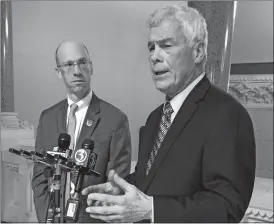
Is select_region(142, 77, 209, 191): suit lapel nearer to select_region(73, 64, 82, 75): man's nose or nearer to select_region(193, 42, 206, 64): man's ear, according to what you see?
select_region(193, 42, 206, 64): man's ear

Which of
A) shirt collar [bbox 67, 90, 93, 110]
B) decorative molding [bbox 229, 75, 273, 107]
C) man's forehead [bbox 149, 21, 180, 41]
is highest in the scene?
man's forehead [bbox 149, 21, 180, 41]

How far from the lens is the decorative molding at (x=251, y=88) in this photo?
0.94m

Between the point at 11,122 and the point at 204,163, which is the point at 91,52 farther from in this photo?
the point at 204,163

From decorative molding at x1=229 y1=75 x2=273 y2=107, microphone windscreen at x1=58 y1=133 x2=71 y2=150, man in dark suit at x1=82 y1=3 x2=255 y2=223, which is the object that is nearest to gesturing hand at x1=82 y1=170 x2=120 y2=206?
man in dark suit at x1=82 y1=3 x2=255 y2=223

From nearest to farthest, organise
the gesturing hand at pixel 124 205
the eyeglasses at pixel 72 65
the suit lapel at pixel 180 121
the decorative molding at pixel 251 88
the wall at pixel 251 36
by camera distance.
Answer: the gesturing hand at pixel 124 205 → the suit lapel at pixel 180 121 → the eyeglasses at pixel 72 65 → the decorative molding at pixel 251 88 → the wall at pixel 251 36

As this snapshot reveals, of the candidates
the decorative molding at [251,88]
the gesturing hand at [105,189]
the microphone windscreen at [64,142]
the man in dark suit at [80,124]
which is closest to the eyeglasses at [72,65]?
the man in dark suit at [80,124]

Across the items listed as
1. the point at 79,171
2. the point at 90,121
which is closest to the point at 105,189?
the point at 79,171

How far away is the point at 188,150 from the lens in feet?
2.32

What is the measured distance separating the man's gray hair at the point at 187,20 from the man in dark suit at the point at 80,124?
0.25 meters

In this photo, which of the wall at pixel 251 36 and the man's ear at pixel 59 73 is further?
the wall at pixel 251 36

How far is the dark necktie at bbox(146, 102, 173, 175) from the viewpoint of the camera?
2.53 ft

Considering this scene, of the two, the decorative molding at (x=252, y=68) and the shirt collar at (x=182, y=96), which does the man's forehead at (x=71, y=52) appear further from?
the decorative molding at (x=252, y=68)

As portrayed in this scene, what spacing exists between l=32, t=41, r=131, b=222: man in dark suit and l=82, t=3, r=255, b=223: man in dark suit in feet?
0.35

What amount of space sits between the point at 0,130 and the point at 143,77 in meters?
0.43
